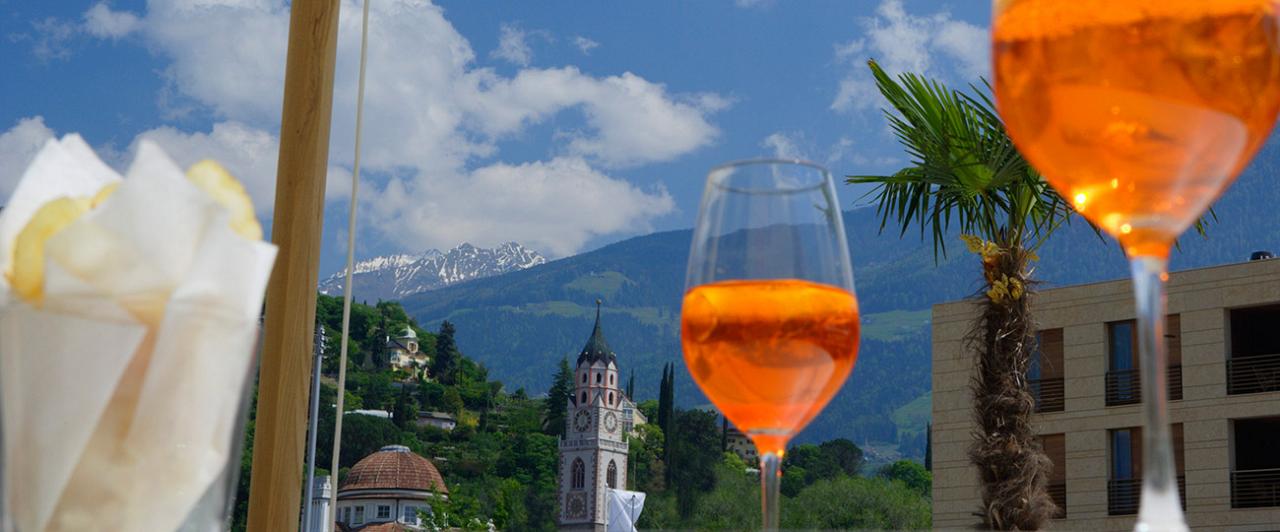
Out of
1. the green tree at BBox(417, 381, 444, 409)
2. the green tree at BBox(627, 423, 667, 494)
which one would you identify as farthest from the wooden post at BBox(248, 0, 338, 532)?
the green tree at BBox(417, 381, 444, 409)

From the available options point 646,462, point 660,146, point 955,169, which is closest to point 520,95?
point 660,146

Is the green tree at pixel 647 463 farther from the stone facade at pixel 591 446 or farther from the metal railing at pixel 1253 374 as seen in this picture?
the metal railing at pixel 1253 374

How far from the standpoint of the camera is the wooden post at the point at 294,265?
1.28 meters

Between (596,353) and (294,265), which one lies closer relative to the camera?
(294,265)

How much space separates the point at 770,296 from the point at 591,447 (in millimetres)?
76497

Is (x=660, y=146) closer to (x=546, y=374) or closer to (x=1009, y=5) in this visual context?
(x=546, y=374)

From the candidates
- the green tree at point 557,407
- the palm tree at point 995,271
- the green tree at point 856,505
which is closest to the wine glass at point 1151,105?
the palm tree at point 995,271

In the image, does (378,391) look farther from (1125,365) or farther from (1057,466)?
(1125,365)

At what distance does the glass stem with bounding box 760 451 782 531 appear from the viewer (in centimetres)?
64

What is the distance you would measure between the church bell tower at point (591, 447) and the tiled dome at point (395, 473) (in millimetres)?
7904

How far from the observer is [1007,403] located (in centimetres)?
643

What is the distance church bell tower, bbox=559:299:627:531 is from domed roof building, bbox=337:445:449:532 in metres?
8.02

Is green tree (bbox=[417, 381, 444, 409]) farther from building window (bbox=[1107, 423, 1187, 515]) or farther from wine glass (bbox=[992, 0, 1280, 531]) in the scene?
wine glass (bbox=[992, 0, 1280, 531])

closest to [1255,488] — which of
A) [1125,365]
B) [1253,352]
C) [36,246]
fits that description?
[1253,352]
